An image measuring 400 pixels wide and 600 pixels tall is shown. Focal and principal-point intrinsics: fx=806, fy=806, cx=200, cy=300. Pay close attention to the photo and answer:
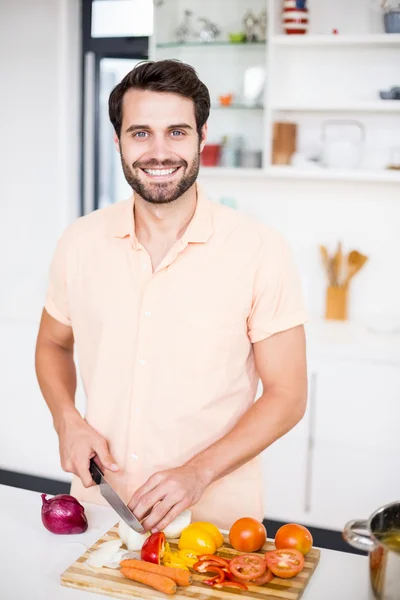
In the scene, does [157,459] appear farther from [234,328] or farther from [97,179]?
[97,179]

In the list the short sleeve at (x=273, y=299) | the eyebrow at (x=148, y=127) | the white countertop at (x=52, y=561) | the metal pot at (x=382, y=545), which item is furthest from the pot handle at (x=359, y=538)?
the eyebrow at (x=148, y=127)

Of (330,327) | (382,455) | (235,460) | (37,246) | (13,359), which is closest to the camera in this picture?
(235,460)

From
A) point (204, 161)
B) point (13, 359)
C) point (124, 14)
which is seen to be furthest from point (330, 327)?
point (124, 14)

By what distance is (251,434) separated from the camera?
1722 millimetres

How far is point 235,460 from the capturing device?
5.58ft

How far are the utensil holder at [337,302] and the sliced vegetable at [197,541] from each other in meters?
2.35

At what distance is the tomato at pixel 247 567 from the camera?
1.41 meters

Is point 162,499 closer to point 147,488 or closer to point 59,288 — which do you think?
point 147,488

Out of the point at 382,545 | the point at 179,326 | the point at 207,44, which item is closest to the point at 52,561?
the point at 179,326

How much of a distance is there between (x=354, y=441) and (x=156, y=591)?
2061 mm

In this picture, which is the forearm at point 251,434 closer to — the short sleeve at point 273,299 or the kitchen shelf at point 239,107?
the short sleeve at point 273,299

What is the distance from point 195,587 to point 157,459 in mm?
435

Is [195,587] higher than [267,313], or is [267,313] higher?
[267,313]

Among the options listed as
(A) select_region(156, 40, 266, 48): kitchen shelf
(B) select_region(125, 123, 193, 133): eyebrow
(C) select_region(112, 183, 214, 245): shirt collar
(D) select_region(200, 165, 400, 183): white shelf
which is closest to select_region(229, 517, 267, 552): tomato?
(C) select_region(112, 183, 214, 245): shirt collar
